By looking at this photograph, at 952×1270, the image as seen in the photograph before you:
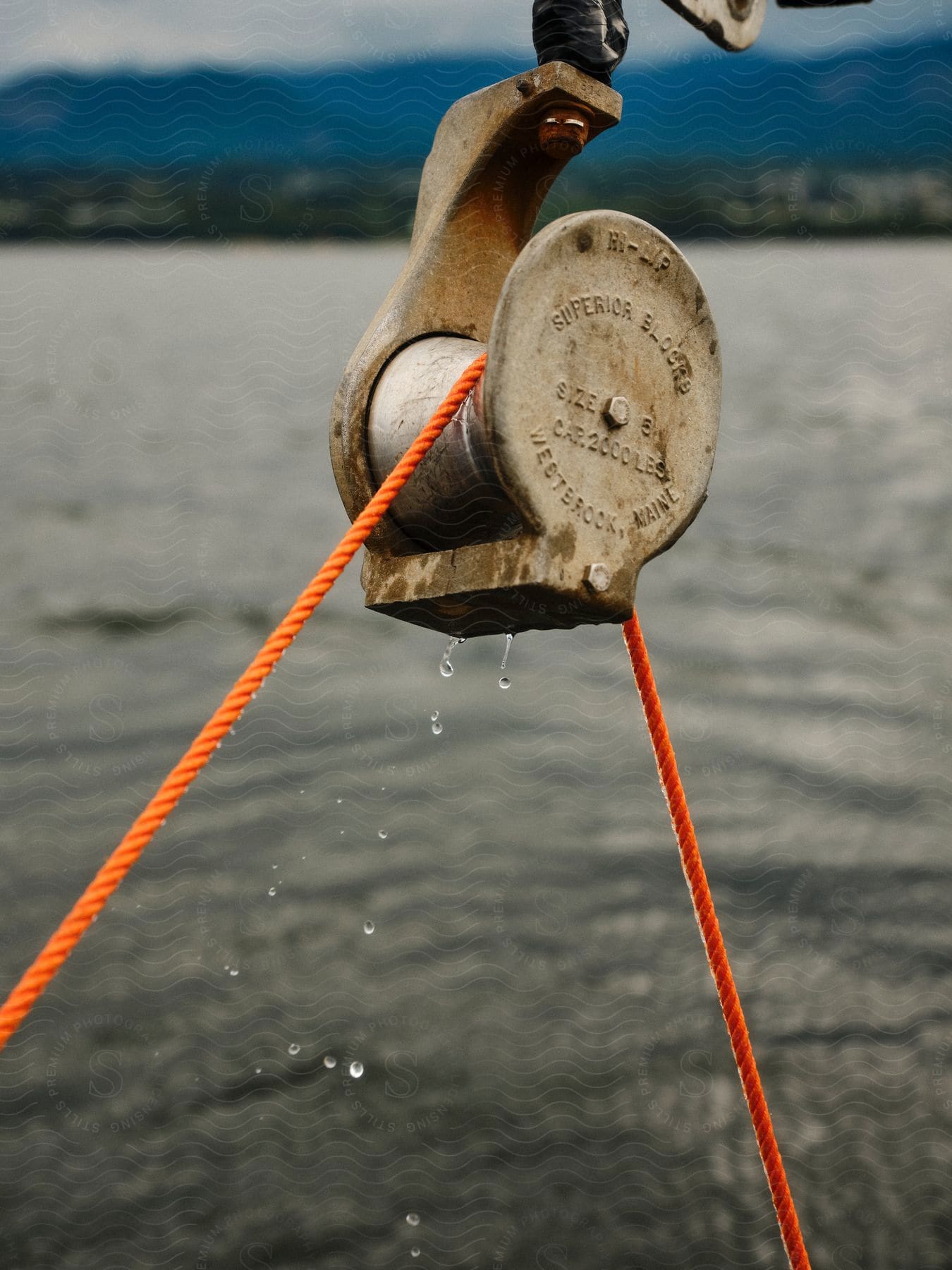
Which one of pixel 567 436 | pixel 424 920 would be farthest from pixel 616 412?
pixel 424 920

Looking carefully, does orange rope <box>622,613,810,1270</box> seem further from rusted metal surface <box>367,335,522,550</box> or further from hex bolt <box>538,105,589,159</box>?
hex bolt <box>538,105,589,159</box>

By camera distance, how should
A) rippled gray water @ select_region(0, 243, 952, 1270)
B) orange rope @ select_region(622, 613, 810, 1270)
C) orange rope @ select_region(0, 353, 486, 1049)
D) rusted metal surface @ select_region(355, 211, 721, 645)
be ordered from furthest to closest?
rippled gray water @ select_region(0, 243, 952, 1270) < orange rope @ select_region(622, 613, 810, 1270) < rusted metal surface @ select_region(355, 211, 721, 645) < orange rope @ select_region(0, 353, 486, 1049)

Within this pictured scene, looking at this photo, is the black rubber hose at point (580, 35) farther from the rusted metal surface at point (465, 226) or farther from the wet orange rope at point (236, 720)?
the wet orange rope at point (236, 720)

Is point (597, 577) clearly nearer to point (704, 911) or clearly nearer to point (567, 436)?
point (567, 436)

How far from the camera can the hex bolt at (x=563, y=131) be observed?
127cm

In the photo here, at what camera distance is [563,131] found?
127 centimetres

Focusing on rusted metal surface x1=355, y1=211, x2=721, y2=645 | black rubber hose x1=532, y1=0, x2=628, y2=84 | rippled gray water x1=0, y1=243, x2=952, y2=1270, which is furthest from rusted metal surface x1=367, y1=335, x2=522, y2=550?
rippled gray water x1=0, y1=243, x2=952, y2=1270

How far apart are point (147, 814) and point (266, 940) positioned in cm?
257

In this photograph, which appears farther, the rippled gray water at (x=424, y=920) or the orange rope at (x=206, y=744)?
the rippled gray water at (x=424, y=920)

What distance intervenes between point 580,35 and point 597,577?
0.52m

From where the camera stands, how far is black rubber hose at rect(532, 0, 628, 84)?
1.25 meters

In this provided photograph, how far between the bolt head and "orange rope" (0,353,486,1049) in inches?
4.6

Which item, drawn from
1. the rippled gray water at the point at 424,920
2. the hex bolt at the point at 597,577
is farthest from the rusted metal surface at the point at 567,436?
the rippled gray water at the point at 424,920

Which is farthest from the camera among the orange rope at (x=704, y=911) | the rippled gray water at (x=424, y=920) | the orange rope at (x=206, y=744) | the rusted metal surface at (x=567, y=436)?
the rippled gray water at (x=424, y=920)
